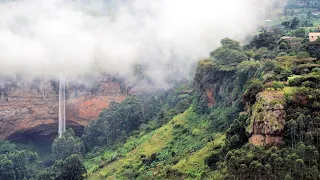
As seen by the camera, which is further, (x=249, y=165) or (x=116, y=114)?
(x=116, y=114)

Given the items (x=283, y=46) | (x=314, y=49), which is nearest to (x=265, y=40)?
(x=283, y=46)

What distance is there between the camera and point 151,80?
197 feet

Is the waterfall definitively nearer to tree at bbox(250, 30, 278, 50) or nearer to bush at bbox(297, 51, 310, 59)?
tree at bbox(250, 30, 278, 50)

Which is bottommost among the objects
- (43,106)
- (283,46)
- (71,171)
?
(71,171)

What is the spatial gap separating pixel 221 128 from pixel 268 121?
973cm

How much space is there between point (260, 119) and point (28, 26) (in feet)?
148

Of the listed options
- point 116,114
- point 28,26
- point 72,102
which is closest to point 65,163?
point 116,114

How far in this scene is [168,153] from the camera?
35.5 m

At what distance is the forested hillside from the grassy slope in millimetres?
85

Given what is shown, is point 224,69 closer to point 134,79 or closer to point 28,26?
point 134,79

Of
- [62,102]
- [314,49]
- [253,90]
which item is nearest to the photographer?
[253,90]

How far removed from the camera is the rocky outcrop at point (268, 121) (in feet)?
80.8

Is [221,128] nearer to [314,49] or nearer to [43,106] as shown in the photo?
[314,49]

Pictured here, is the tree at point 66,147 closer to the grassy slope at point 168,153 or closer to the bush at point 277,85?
the grassy slope at point 168,153
